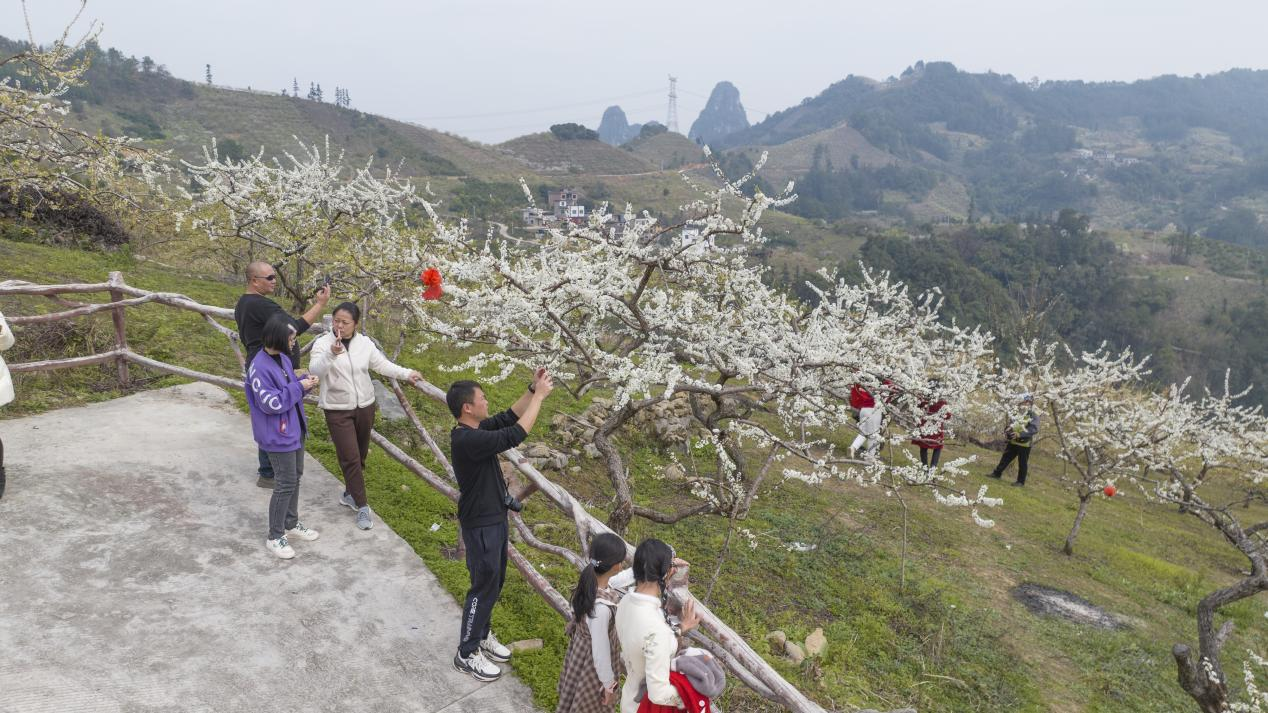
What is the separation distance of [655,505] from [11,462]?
6.59m

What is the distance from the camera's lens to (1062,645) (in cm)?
757

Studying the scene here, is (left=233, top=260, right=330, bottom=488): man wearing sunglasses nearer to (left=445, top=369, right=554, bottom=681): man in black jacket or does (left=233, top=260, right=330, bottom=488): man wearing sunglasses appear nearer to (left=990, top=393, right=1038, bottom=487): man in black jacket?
(left=445, top=369, right=554, bottom=681): man in black jacket

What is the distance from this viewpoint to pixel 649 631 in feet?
9.32

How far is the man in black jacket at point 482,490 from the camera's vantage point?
3.44m

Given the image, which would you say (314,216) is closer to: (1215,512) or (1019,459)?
(1215,512)

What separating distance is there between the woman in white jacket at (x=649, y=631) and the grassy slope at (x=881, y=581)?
3.83ft

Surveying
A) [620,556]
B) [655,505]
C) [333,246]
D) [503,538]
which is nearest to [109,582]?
[503,538]

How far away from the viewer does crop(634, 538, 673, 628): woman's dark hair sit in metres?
2.83

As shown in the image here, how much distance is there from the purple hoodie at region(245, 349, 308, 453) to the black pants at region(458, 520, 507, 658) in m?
1.62

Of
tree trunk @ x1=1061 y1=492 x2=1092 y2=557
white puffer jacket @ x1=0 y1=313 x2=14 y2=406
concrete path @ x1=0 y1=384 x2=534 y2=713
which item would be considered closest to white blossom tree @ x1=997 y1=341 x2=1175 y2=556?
tree trunk @ x1=1061 y1=492 x2=1092 y2=557

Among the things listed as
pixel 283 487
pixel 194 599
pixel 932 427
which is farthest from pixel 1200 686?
pixel 194 599

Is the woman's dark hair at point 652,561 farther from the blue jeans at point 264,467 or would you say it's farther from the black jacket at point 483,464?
the blue jeans at point 264,467

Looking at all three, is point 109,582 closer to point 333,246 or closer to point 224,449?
point 224,449

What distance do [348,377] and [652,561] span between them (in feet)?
9.95
